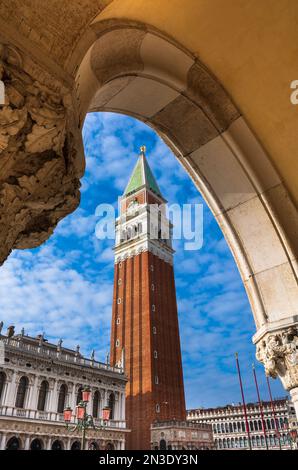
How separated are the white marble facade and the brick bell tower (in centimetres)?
508

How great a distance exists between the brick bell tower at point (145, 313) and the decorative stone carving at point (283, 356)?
3038 centimetres

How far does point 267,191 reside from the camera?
2.64 meters

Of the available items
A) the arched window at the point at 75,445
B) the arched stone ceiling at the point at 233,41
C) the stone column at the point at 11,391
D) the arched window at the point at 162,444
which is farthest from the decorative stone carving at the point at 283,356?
the arched window at the point at 162,444

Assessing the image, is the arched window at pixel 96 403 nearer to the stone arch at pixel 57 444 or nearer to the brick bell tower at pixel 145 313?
the stone arch at pixel 57 444

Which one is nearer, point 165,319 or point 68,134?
point 68,134

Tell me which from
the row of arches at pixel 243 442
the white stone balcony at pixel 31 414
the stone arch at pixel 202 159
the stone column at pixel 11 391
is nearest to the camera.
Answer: the stone arch at pixel 202 159

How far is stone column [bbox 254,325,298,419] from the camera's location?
222cm

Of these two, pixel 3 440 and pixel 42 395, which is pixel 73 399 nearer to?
pixel 42 395

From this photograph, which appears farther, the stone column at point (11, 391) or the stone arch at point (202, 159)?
the stone column at point (11, 391)

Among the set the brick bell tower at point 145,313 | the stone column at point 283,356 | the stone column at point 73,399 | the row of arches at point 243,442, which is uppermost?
the brick bell tower at point 145,313

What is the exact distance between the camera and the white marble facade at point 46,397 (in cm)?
1950

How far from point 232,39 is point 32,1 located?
1452 mm

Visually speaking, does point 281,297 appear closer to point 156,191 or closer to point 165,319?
point 165,319
